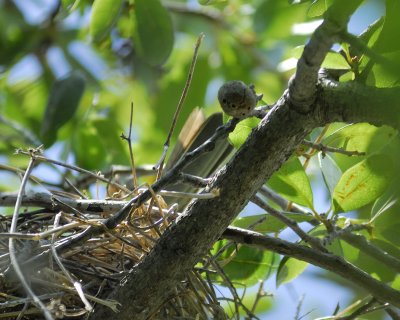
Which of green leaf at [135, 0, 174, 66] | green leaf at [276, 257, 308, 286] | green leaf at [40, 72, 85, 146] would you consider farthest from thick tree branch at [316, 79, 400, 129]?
green leaf at [40, 72, 85, 146]

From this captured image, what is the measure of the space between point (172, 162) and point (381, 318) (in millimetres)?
1578

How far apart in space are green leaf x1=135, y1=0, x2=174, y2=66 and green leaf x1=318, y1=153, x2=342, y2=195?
71cm

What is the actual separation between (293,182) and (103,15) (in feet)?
2.26

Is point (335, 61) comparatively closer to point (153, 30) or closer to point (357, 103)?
point (357, 103)

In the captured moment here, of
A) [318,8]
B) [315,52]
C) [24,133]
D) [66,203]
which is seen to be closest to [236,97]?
[315,52]

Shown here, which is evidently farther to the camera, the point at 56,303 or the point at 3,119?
the point at 3,119

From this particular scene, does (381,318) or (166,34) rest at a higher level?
(166,34)

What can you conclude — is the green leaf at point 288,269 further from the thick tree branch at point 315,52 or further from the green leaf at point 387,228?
the thick tree branch at point 315,52

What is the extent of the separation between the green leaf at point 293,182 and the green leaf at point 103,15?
629 millimetres

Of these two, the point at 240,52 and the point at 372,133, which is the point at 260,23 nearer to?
the point at 240,52

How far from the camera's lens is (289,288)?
7.72 ft

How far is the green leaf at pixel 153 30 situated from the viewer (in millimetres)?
2307

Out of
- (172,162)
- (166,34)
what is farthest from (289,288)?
(166,34)

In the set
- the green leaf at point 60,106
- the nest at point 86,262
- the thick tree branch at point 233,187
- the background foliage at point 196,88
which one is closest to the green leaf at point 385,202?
the background foliage at point 196,88
